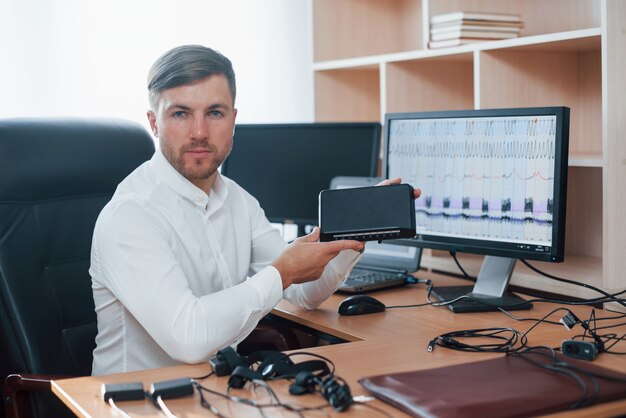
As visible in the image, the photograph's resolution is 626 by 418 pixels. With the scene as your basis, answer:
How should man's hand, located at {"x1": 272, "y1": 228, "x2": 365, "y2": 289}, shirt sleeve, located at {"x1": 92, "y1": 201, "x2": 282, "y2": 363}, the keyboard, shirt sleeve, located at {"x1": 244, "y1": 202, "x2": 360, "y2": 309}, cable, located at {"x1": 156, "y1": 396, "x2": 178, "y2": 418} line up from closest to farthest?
cable, located at {"x1": 156, "y1": 396, "x2": 178, "y2": 418}, shirt sleeve, located at {"x1": 92, "y1": 201, "x2": 282, "y2": 363}, man's hand, located at {"x1": 272, "y1": 228, "x2": 365, "y2": 289}, shirt sleeve, located at {"x1": 244, "y1": 202, "x2": 360, "y2": 309}, the keyboard

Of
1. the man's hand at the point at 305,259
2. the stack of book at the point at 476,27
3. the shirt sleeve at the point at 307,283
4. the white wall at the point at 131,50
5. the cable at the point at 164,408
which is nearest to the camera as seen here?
the cable at the point at 164,408

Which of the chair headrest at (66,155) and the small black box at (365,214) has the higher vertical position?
the chair headrest at (66,155)

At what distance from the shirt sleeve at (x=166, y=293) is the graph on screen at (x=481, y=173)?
60 cm

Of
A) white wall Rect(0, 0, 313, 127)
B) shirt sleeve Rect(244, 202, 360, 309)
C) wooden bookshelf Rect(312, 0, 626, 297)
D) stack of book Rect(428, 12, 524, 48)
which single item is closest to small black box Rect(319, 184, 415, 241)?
shirt sleeve Rect(244, 202, 360, 309)

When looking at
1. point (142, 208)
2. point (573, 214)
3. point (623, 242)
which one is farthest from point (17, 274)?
point (573, 214)

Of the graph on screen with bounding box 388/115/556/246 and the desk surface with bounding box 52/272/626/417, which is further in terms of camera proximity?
the graph on screen with bounding box 388/115/556/246

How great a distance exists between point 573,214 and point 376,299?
818 mm

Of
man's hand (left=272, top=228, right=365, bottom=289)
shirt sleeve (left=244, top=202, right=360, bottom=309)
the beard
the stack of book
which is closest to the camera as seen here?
man's hand (left=272, top=228, right=365, bottom=289)

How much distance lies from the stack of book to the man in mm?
831

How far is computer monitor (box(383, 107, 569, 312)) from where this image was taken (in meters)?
1.96

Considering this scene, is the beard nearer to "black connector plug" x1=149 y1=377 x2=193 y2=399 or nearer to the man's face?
the man's face

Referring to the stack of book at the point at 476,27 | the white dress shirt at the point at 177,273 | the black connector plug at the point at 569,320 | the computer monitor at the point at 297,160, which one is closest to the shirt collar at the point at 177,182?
the white dress shirt at the point at 177,273

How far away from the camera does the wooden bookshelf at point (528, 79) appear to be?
200 cm

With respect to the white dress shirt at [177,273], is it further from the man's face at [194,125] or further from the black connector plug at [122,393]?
the black connector plug at [122,393]
